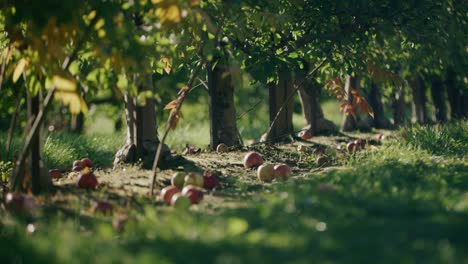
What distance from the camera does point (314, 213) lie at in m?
5.55

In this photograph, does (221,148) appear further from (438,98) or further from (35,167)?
(438,98)

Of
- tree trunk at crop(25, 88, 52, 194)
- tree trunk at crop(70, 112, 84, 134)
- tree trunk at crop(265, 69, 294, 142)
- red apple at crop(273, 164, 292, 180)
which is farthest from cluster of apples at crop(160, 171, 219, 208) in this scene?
tree trunk at crop(70, 112, 84, 134)

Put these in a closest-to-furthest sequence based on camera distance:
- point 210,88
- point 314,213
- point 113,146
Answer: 1. point 314,213
2. point 210,88
3. point 113,146

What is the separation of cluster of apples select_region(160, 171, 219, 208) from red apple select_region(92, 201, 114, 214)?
1.83 ft

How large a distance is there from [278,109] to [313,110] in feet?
5.27

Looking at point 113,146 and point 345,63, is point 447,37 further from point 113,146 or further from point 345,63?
point 113,146

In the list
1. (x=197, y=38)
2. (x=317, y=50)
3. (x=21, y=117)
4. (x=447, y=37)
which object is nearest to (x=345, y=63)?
(x=317, y=50)

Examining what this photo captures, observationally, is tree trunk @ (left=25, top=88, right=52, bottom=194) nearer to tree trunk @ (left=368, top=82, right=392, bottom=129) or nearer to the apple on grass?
the apple on grass

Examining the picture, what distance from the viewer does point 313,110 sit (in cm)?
1450

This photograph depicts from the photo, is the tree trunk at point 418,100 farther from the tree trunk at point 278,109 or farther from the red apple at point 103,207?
the red apple at point 103,207

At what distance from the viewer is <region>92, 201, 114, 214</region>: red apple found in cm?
646

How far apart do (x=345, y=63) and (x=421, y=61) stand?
3.31m

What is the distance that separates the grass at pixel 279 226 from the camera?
4539mm

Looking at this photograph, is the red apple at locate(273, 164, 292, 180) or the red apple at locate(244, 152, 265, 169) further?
the red apple at locate(244, 152, 265, 169)
